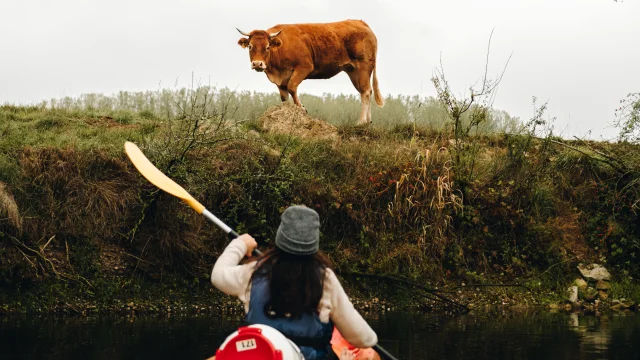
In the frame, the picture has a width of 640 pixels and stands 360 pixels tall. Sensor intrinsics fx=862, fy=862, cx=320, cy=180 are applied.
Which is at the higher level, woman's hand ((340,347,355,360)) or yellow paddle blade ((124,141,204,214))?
yellow paddle blade ((124,141,204,214))

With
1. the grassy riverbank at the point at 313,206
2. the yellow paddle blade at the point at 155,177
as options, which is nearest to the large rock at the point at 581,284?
the grassy riverbank at the point at 313,206

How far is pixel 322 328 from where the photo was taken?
4406mm

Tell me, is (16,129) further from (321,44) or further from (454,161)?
(454,161)

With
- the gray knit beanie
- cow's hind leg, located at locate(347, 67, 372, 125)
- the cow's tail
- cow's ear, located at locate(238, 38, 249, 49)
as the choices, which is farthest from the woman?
the cow's tail

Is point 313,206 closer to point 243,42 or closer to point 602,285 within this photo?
point 243,42

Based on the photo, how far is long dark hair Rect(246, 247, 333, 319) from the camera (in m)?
4.26

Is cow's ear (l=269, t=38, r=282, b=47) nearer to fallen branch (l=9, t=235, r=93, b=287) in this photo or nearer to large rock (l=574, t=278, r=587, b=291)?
fallen branch (l=9, t=235, r=93, b=287)

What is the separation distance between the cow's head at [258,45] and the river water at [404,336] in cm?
485

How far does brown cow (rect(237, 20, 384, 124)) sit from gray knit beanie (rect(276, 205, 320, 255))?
374 inches

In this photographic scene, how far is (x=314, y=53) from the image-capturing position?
14.6 metres

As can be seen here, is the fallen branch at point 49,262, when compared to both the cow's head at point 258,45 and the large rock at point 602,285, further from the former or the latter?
the large rock at point 602,285

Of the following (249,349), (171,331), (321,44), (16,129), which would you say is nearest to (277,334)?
(249,349)

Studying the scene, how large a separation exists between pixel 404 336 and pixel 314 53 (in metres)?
6.99

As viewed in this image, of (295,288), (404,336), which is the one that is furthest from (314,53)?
(295,288)
